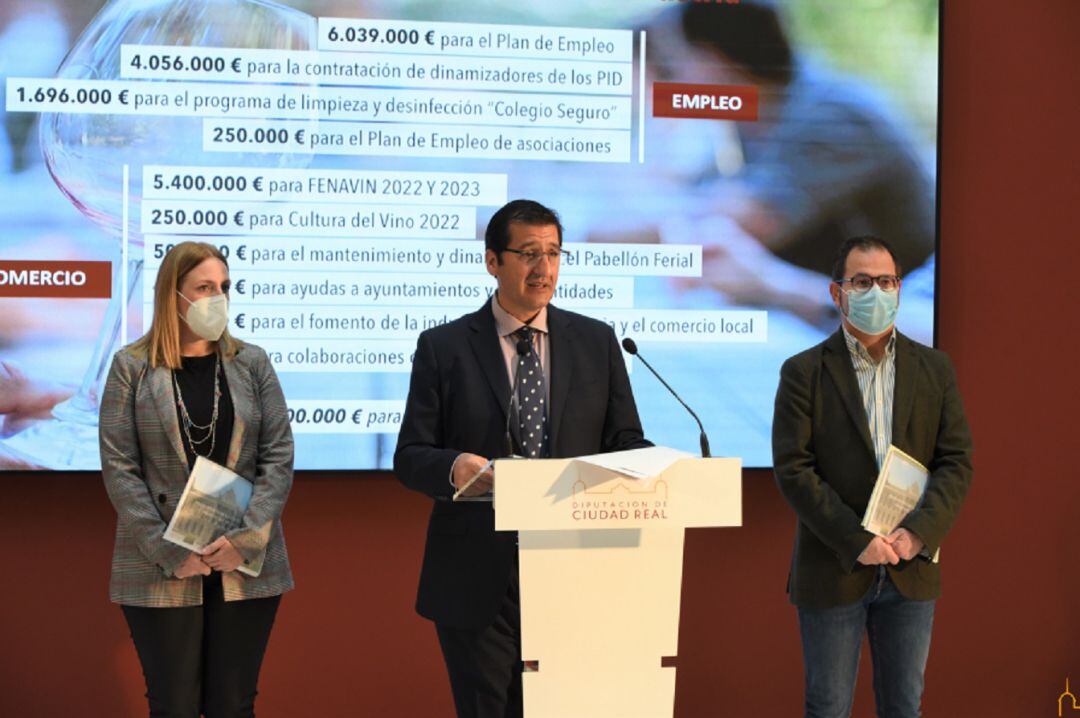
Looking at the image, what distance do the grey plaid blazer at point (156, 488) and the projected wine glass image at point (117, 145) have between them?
91 cm

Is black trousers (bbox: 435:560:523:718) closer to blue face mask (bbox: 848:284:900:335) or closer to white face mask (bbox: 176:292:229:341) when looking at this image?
white face mask (bbox: 176:292:229:341)

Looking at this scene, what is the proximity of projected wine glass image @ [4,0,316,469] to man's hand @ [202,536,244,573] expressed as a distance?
1122 millimetres

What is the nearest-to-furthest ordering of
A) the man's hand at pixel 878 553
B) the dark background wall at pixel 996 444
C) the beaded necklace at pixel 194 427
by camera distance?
the man's hand at pixel 878 553 < the beaded necklace at pixel 194 427 < the dark background wall at pixel 996 444

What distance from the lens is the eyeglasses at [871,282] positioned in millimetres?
3129

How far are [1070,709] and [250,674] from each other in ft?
10.4

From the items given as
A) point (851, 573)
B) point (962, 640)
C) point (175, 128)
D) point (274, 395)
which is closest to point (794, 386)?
point (851, 573)

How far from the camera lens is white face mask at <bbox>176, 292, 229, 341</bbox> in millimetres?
3113

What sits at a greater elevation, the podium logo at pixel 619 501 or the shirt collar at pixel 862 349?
the shirt collar at pixel 862 349

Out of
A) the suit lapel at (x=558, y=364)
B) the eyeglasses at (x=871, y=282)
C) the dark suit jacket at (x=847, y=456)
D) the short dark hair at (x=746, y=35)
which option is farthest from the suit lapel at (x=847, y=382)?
the short dark hair at (x=746, y=35)

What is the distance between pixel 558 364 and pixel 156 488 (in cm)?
112

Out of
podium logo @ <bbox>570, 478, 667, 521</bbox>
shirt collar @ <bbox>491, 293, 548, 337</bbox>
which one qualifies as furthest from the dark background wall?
podium logo @ <bbox>570, 478, 667, 521</bbox>

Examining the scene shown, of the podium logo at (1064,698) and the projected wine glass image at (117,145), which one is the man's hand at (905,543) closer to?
the podium logo at (1064,698)

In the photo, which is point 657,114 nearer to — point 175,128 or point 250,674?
point 175,128

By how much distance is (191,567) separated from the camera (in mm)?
2994
